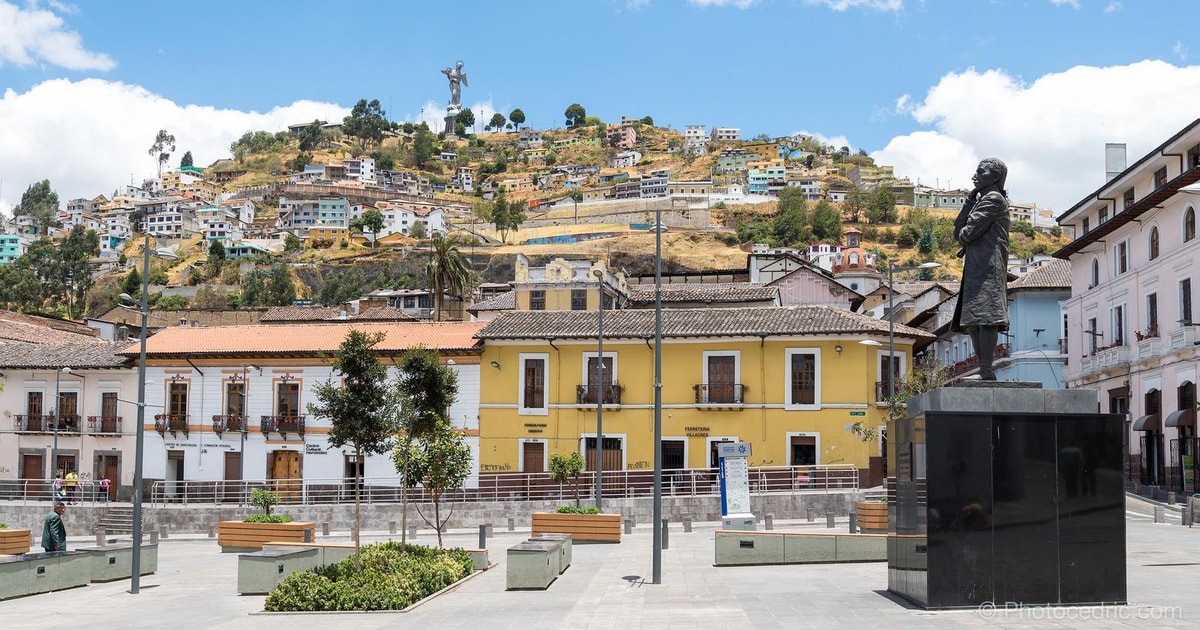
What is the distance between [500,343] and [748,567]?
22.7 meters

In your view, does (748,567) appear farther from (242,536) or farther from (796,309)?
(796,309)

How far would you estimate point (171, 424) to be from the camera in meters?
45.1

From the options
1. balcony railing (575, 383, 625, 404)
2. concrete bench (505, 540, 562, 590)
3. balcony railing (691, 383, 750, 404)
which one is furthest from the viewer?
balcony railing (575, 383, 625, 404)

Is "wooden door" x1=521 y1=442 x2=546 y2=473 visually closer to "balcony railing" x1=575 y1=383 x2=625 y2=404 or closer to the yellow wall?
the yellow wall

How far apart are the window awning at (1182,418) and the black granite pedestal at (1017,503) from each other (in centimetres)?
2473

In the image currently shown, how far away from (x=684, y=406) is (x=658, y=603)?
2458 cm

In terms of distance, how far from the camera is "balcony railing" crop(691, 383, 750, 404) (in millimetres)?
40562

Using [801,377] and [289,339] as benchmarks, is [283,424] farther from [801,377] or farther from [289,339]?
Answer: [801,377]

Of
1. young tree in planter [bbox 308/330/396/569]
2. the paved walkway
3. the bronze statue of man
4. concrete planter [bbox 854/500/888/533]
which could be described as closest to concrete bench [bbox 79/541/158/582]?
the paved walkway

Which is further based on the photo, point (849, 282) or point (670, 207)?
point (670, 207)

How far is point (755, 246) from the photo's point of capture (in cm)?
14438

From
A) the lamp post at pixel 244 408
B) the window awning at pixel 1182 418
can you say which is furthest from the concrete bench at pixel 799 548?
the lamp post at pixel 244 408

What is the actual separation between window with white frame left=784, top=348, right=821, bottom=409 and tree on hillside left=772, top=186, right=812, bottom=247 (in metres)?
121

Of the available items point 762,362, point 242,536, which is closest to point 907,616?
point 242,536
